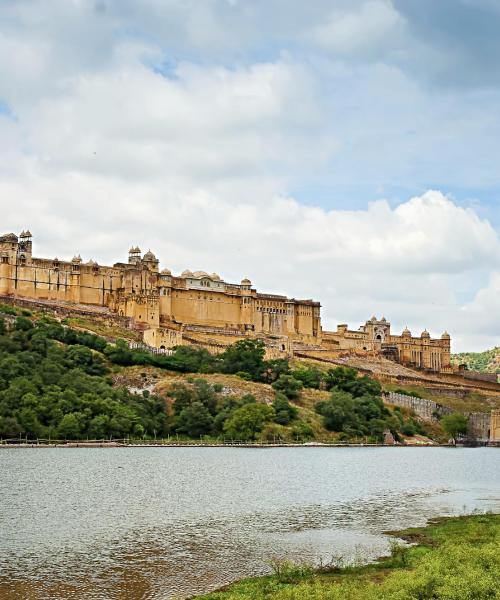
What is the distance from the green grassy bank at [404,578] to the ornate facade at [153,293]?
70.7 meters

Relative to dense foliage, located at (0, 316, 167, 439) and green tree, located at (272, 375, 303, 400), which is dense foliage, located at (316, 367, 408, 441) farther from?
dense foliage, located at (0, 316, 167, 439)

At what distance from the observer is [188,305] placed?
106 meters

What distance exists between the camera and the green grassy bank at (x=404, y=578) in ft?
57.4

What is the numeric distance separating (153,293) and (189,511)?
67274 millimetres

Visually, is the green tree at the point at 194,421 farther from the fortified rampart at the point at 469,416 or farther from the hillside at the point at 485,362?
the hillside at the point at 485,362

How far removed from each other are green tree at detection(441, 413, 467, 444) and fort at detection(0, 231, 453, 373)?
20.0 meters

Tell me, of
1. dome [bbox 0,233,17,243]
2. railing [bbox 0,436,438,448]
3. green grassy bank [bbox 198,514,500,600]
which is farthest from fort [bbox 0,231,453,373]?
green grassy bank [bbox 198,514,500,600]

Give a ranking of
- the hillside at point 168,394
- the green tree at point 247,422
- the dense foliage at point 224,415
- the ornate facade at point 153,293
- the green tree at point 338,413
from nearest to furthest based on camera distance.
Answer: the hillside at point 168,394
the green tree at point 247,422
the dense foliage at point 224,415
the green tree at point 338,413
the ornate facade at point 153,293

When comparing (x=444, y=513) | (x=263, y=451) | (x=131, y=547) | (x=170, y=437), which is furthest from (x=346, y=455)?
(x=131, y=547)

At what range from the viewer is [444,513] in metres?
35.7

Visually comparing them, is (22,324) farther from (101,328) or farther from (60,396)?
(60,396)

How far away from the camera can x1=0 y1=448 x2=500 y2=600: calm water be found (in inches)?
926

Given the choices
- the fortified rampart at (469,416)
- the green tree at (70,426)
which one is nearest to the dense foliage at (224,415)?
the green tree at (70,426)

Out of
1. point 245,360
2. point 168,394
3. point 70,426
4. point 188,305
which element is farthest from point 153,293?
point 70,426
